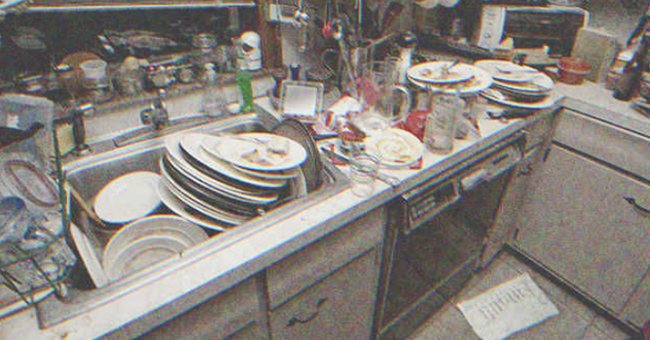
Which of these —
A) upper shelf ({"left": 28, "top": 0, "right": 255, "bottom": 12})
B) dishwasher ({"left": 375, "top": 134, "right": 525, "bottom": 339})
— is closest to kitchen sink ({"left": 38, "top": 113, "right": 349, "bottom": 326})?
dishwasher ({"left": 375, "top": 134, "right": 525, "bottom": 339})

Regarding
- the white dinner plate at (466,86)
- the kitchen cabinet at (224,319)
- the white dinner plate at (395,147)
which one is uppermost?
the white dinner plate at (466,86)

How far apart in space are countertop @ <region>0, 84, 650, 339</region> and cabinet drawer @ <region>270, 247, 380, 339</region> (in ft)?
0.63

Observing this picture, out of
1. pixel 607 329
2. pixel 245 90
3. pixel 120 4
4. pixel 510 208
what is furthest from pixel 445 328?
pixel 120 4

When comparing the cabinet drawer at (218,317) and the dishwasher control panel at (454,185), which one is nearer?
the cabinet drawer at (218,317)

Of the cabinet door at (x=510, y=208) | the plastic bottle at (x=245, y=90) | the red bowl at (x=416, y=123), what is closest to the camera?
the red bowl at (x=416, y=123)

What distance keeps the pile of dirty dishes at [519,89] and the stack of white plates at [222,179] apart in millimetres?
871

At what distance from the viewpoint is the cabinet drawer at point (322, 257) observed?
82 centimetres

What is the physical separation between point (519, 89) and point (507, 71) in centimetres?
12

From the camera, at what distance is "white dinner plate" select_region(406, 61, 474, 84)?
1.20m

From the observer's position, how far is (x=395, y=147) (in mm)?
1041

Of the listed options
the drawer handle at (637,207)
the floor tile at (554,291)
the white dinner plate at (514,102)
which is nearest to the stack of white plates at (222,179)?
the white dinner plate at (514,102)

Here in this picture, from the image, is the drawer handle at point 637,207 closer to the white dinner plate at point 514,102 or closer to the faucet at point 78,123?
the white dinner plate at point 514,102

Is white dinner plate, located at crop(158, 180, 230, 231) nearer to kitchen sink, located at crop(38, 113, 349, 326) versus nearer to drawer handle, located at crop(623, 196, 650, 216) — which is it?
kitchen sink, located at crop(38, 113, 349, 326)

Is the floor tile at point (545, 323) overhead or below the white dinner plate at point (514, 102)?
below
